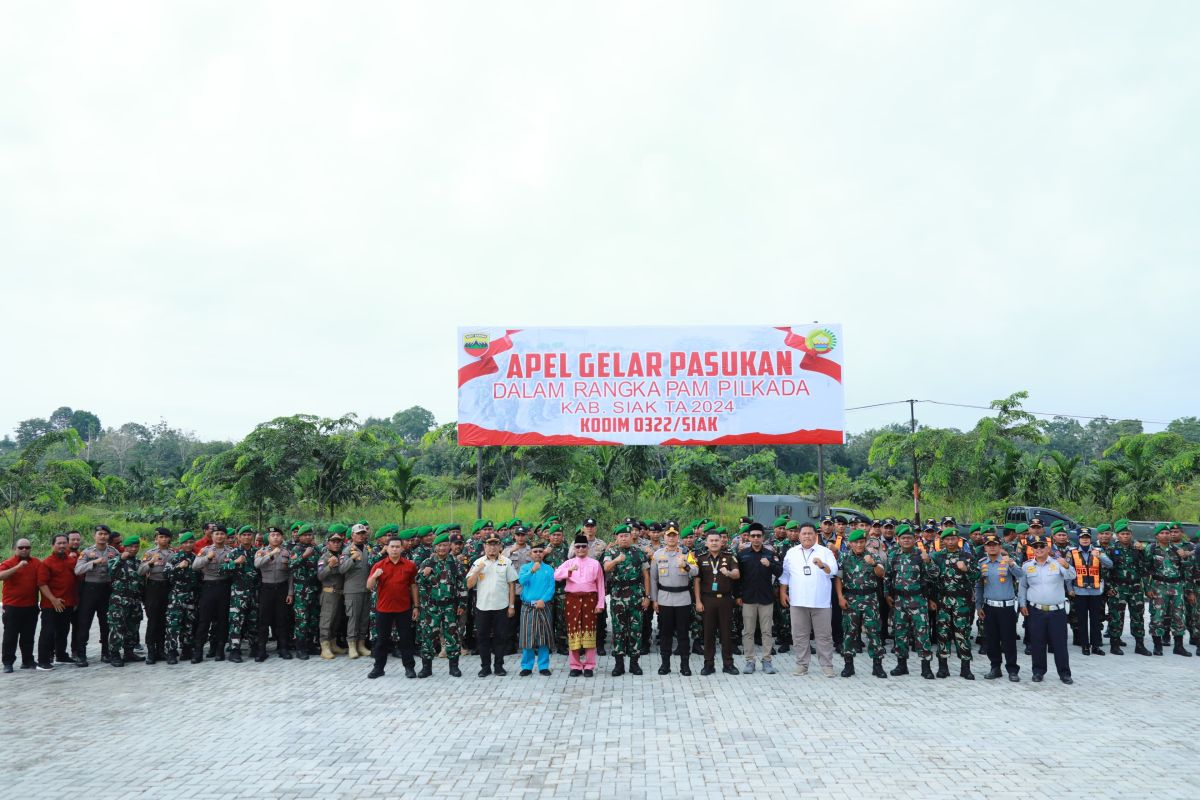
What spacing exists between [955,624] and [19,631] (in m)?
10.3

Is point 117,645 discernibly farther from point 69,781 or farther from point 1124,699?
point 1124,699

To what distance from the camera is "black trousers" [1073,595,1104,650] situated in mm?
9516

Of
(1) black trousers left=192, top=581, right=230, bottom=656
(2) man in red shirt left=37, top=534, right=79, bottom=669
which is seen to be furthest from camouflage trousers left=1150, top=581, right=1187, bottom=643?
(2) man in red shirt left=37, top=534, right=79, bottom=669

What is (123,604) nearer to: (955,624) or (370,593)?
(370,593)

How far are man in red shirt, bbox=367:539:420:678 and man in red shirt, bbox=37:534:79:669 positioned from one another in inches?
153

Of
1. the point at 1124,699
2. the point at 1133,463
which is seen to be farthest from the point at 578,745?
the point at 1133,463

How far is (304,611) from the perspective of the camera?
955 centimetres

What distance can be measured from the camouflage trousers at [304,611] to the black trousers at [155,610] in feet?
4.80

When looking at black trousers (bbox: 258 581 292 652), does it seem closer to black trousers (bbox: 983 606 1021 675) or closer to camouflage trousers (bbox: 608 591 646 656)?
camouflage trousers (bbox: 608 591 646 656)

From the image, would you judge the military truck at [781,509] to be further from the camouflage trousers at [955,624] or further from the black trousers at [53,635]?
the black trousers at [53,635]

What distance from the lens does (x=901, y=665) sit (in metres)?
8.45

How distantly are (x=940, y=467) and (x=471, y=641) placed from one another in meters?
17.2

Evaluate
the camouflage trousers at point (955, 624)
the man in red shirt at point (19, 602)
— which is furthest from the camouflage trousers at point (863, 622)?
the man in red shirt at point (19, 602)

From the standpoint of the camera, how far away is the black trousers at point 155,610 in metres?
9.38
